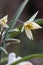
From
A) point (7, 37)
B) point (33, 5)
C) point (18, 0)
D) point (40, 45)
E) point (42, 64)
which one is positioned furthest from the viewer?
point (33, 5)

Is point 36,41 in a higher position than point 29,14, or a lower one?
lower

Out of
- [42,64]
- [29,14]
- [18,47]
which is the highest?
[29,14]

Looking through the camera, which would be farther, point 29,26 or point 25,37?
point 25,37

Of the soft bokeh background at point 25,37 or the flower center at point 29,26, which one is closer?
the flower center at point 29,26

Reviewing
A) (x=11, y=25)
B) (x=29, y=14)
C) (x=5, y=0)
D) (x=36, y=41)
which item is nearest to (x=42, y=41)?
(x=36, y=41)

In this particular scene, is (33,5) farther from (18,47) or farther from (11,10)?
(18,47)

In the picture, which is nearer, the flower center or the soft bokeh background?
the flower center

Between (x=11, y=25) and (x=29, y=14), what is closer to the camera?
(x=11, y=25)

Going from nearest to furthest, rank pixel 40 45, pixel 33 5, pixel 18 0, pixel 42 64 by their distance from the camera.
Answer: pixel 42 64 → pixel 40 45 → pixel 18 0 → pixel 33 5
